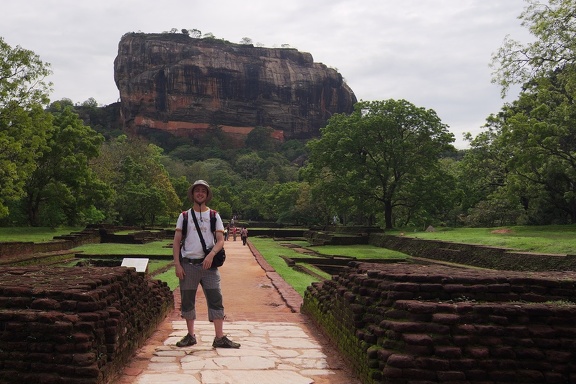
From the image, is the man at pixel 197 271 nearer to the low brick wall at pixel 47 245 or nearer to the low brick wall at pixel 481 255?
the low brick wall at pixel 481 255

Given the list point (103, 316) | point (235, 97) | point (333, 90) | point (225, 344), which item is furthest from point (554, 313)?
point (333, 90)

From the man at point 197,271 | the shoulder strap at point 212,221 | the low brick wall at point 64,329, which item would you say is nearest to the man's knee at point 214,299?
the man at point 197,271

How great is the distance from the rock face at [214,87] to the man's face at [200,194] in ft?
334

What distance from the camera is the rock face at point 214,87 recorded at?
103938 mm

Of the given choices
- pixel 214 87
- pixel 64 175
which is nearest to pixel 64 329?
pixel 64 175

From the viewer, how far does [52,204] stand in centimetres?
2767

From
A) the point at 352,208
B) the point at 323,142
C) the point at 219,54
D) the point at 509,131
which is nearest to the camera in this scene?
the point at 509,131

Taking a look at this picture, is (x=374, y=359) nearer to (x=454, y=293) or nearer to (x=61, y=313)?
(x=454, y=293)

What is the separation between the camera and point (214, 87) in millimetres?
106000

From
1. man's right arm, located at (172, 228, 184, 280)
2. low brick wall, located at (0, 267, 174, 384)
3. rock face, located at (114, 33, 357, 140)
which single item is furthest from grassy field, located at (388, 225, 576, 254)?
rock face, located at (114, 33, 357, 140)

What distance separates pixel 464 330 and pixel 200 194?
2734mm

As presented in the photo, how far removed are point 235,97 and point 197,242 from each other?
106 m

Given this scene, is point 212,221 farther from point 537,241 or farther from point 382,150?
point 382,150

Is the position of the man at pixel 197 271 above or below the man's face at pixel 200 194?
below
